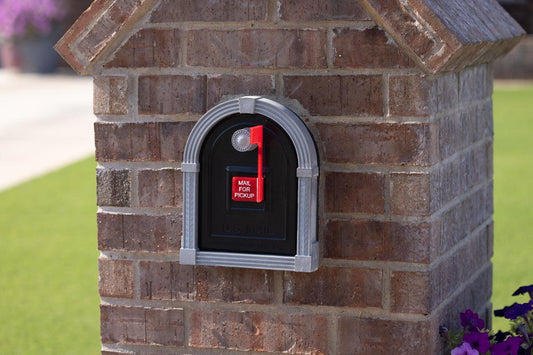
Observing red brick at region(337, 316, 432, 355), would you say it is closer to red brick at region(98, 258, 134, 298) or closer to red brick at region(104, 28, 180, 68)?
red brick at region(98, 258, 134, 298)

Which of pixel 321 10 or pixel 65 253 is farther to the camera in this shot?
pixel 65 253

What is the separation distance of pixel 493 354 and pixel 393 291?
13.8 inches

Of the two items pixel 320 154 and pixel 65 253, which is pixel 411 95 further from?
pixel 65 253

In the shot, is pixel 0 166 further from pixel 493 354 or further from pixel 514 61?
pixel 514 61

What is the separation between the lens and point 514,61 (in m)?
19.4

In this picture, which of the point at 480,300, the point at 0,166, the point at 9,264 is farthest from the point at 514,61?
the point at 480,300

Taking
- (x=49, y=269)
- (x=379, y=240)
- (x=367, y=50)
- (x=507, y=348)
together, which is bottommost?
(x=49, y=269)

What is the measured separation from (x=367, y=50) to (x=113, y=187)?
0.84m

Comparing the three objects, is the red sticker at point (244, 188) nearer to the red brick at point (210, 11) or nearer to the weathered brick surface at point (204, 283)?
the weathered brick surface at point (204, 283)

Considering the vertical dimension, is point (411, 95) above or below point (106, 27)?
below

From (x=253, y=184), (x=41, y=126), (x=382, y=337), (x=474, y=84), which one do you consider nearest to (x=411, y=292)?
(x=382, y=337)

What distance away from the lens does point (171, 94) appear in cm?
272

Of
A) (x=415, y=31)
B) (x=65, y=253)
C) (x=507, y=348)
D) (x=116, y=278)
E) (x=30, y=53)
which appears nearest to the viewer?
(x=415, y=31)

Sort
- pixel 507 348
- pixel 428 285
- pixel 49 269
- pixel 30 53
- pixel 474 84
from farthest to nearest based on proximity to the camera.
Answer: pixel 30 53 → pixel 49 269 → pixel 474 84 → pixel 507 348 → pixel 428 285
